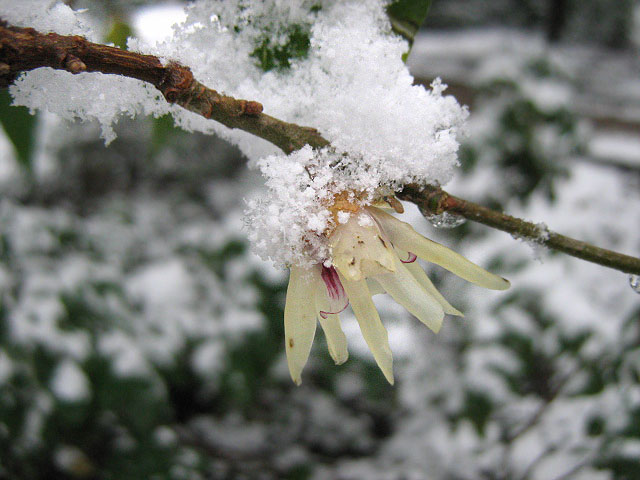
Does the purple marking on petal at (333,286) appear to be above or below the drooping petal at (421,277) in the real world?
below

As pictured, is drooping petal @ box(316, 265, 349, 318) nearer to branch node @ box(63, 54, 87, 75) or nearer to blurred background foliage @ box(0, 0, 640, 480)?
branch node @ box(63, 54, 87, 75)

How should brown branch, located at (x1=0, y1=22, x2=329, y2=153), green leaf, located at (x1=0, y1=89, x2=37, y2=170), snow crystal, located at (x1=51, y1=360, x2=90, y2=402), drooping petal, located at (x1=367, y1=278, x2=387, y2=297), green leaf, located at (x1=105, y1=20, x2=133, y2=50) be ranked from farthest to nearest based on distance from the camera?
snow crystal, located at (x1=51, y1=360, x2=90, y2=402) → green leaf, located at (x1=105, y1=20, x2=133, y2=50) → green leaf, located at (x1=0, y1=89, x2=37, y2=170) → drooping petal, located at (x1=367, y1=278, x2=387, y2=297) → brown branch, located at (x1=0, y1=22, x2=329, y2=153)

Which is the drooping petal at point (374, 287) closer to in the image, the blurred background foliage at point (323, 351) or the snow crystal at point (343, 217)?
the snow crystal at point (343, 217)

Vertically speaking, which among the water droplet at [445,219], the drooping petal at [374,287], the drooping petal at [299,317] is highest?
the water droplet at [445,219]

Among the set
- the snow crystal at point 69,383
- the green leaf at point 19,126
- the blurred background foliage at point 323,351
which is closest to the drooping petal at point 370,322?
the green leaf at point 19,126

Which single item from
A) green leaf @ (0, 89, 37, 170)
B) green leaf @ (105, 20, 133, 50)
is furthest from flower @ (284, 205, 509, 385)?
green leaf @ (105, 20, 133, 50)

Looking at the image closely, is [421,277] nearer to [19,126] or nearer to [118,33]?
[19,126]

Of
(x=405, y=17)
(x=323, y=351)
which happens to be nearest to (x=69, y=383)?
(x=323, y=351)
